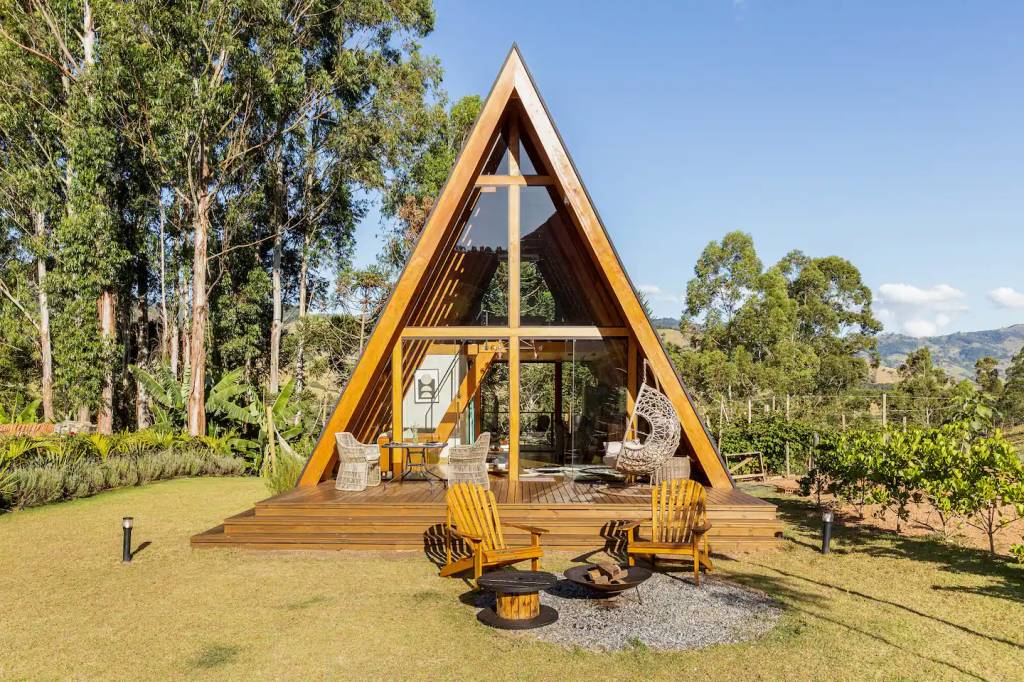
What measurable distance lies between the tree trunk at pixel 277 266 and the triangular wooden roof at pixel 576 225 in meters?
14.2

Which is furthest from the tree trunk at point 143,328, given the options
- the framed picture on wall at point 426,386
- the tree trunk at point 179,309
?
the framed picture on wall at point 426,386

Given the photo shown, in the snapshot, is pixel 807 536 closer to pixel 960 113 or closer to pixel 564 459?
pixel 564 459

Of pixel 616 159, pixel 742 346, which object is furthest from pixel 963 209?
pixel 616 159

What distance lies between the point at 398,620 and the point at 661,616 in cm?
218

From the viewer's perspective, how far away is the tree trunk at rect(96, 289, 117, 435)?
18.6m

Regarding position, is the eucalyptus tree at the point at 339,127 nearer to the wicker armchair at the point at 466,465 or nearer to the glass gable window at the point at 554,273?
the glass gable window at the point at 554,273

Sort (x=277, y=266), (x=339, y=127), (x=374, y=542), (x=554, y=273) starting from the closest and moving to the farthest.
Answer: (x=374, y=542) < (x=554, y=273) < (x=277, y=266) < (x=339, y=127)

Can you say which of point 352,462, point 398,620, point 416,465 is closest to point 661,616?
point 398,620

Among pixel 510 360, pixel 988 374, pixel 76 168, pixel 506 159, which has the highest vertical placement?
pixel 76 168

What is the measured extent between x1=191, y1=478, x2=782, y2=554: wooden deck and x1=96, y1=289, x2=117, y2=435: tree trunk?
12950 mm

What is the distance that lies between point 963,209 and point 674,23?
1627 centimetres

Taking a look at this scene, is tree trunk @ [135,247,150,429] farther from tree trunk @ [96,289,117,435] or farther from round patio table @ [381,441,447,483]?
round patio table @ [381,441,447,483]

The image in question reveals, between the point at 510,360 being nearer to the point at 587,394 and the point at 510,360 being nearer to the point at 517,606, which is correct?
the point at 587,394

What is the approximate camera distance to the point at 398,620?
5.54m
